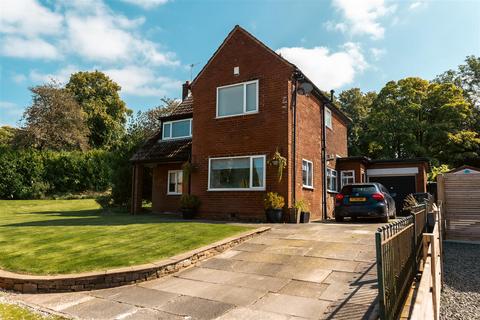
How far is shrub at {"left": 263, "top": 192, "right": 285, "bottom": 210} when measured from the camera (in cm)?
1241

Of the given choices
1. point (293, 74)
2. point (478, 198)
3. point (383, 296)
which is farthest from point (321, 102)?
point (383, 296)

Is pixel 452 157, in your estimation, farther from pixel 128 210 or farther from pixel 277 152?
pixel 128 210

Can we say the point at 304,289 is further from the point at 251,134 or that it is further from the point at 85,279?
the point at 251,134

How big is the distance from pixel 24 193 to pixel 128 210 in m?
12.8

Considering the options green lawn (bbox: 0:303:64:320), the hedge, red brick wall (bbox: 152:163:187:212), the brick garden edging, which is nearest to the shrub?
the brick garden edging

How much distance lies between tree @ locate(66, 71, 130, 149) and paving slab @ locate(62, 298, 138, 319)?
42.4 meters

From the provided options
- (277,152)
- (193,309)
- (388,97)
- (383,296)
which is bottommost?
(193,309)

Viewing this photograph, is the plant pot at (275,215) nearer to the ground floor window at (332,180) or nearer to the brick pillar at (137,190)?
the ground floor window at (332,180)

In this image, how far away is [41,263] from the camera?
6.95 meters

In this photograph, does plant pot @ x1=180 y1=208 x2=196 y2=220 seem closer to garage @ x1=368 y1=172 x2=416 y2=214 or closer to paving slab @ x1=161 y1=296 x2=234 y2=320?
paving slab @ x1=161 y1=296 x2=234 y2=320

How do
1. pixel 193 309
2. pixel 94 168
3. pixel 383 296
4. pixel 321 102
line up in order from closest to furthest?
1. pixel 383 296
2. pixel 193 309
3. pixel 321 102
4. pixel 94 168

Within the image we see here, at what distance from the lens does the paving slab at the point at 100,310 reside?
15.6ft

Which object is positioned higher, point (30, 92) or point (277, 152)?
point (30, 92)

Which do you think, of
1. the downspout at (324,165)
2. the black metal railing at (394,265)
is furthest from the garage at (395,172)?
the black metal railing at (394,265)
